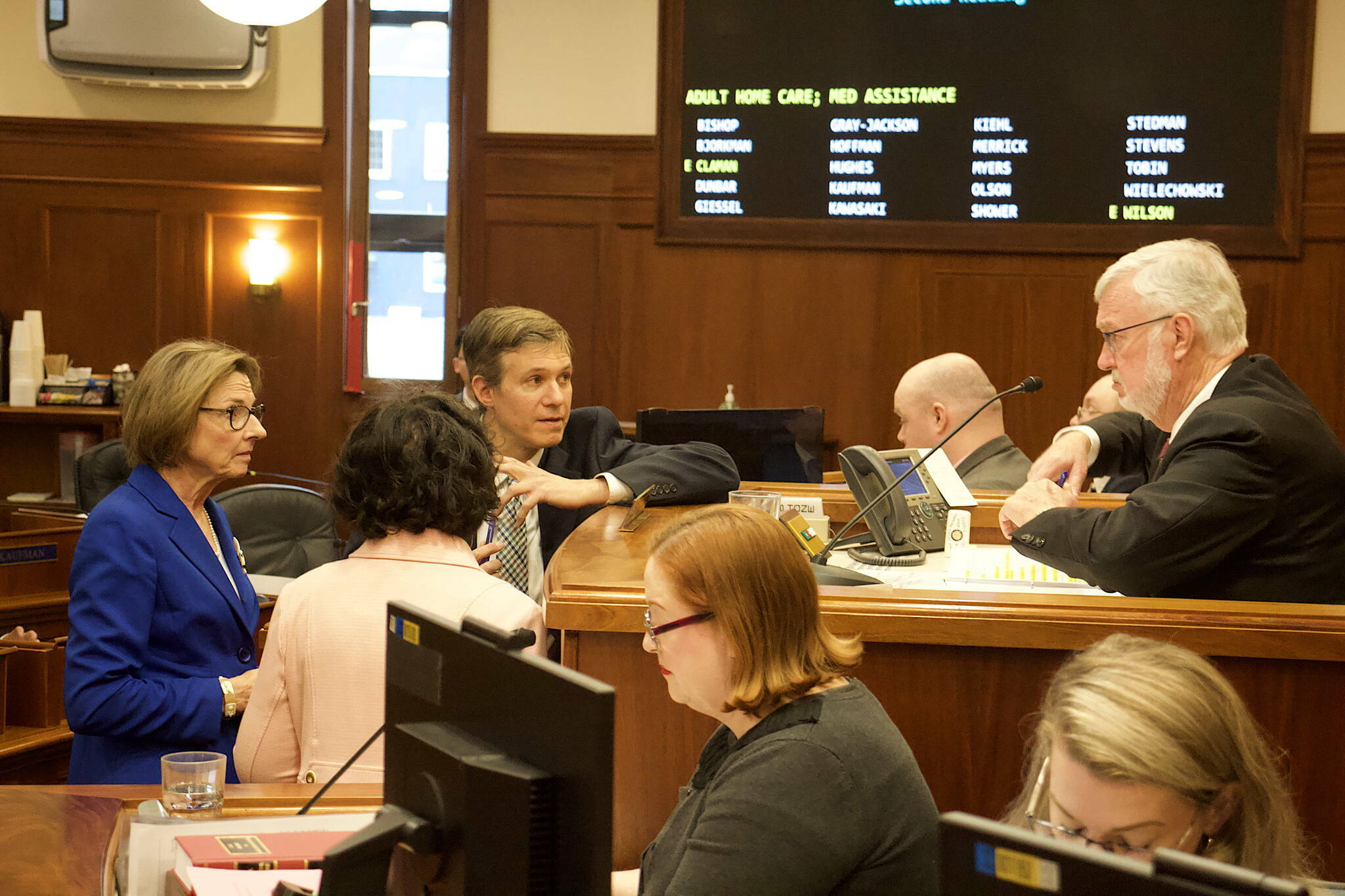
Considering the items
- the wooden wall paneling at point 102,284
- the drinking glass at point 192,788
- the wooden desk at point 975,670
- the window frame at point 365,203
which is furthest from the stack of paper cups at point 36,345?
A: the drinking glass at point 192,788

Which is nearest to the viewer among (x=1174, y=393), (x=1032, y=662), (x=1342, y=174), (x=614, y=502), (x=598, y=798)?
(x=598, y=798)

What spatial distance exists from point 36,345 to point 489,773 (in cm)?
640

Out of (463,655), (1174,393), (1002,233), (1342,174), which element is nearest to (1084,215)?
(1002,233)

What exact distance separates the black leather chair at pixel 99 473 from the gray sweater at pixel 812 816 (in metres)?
3.24

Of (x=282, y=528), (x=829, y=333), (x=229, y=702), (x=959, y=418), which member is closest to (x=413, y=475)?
(x=229, y=702)

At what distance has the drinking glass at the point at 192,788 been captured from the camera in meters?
1.49

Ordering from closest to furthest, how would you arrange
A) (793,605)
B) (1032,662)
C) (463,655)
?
(463,655) < (793,605) < (1032,662)

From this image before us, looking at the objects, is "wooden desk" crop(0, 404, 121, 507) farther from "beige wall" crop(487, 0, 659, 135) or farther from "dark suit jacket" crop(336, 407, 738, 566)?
"dark suit jacket" crop(336, 407, 738, 566)

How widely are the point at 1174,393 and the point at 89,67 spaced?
598cm

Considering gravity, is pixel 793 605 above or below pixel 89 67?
below

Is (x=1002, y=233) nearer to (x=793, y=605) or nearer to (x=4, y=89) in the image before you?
(x=793, y=605)

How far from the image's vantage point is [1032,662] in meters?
1.82

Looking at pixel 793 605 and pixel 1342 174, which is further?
pixel 1342 174

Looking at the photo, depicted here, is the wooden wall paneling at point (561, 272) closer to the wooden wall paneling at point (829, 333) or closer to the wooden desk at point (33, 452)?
the wooden wall paneling at point (829, 333)
